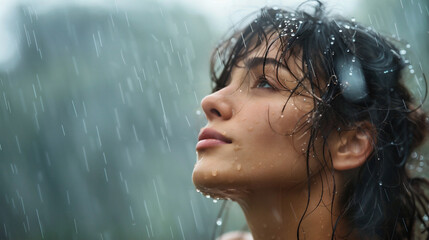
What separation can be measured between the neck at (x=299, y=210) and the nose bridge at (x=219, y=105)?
29cm

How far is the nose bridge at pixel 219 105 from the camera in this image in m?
1.69

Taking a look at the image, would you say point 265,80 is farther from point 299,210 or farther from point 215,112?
point 299,210

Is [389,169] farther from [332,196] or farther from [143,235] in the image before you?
[143,235]

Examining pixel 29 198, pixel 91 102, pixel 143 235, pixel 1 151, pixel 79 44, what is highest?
pixel 79 44

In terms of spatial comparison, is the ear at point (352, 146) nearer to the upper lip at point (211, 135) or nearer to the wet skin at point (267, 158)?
the wet skin at point (267, 158)

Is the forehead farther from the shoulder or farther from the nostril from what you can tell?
the shoulder

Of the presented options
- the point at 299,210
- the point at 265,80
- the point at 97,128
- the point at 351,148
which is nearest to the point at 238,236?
the point at 299,210

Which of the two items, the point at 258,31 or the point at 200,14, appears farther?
the point at 200,14

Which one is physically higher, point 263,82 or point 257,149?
point 263,82

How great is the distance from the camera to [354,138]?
1.76 m

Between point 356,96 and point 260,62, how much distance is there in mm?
378

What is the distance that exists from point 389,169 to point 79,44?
516cm

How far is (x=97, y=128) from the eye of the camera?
5.97 m

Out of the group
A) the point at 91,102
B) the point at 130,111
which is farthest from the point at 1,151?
the point at 130,111
